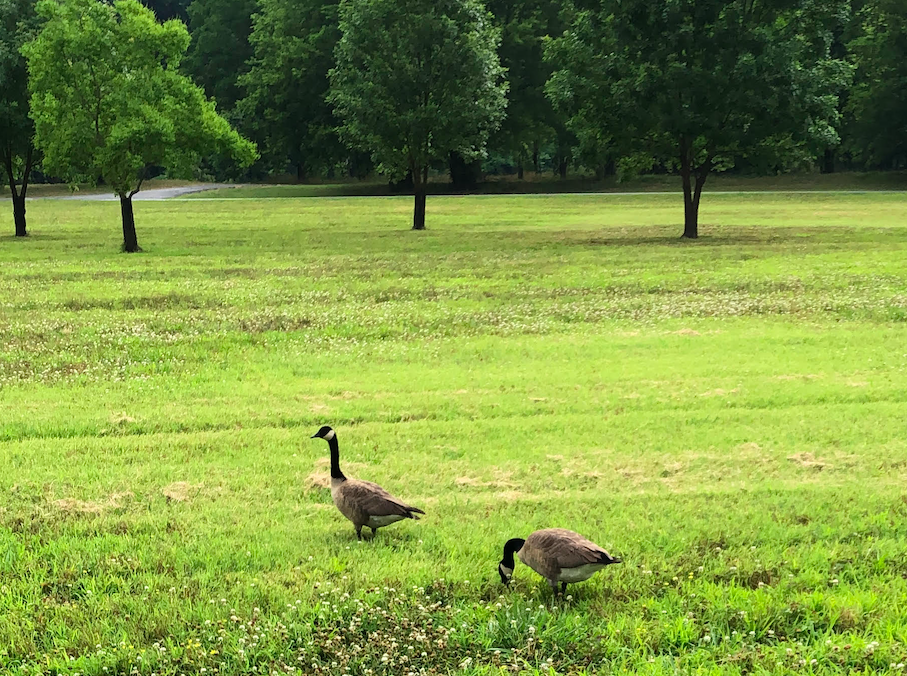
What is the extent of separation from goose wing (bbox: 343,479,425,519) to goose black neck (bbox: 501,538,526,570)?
0.72 m

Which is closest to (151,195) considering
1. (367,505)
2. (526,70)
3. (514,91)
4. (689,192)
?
(514,91)

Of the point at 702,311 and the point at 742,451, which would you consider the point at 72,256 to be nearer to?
the point at 702,311

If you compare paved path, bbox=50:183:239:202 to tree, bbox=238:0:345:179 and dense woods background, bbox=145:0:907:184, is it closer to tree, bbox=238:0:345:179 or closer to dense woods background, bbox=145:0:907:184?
dense woods background, bbox=145:0:907:184

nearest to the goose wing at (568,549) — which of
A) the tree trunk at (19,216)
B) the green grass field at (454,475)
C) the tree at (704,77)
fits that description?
the green grass field at (454,475)

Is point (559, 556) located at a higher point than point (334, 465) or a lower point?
lower

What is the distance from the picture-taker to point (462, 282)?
2089cm

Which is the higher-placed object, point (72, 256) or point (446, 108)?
point (446, 108)

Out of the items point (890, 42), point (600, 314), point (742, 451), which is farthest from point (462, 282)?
point (890, 42)

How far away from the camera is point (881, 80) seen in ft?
226

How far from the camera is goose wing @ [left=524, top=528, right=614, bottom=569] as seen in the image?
5188mm

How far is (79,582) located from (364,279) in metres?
16.3

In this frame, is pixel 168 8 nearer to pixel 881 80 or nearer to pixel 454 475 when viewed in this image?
pixel 881 80

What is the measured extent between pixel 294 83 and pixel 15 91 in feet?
153

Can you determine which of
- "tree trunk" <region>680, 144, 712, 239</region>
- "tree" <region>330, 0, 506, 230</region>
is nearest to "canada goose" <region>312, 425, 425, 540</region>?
"tree trunk" <region>680, 144, 712, 239</region>
